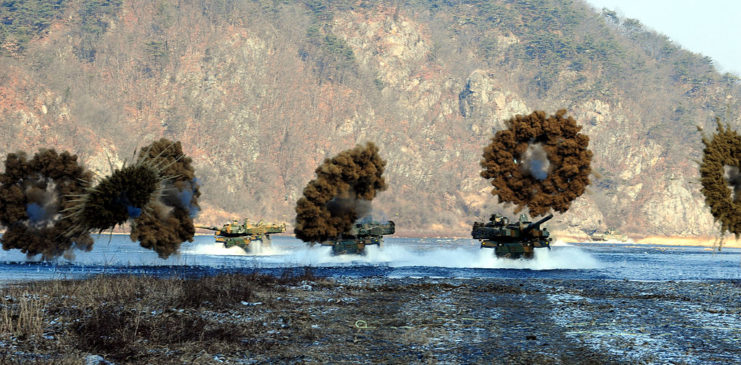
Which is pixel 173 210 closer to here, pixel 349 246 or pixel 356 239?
pixel 349 246

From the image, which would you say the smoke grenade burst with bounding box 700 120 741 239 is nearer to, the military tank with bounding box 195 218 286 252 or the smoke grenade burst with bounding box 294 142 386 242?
the smoke grenade burst with bounding box 294 142 386 242

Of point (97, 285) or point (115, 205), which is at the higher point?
point (115, 205)

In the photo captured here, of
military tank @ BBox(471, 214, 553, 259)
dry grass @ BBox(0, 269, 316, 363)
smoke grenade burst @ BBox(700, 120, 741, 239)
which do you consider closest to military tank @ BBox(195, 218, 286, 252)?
military tank @ BBox(471, 214, 553, 259)

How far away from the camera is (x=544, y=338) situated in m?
24.5

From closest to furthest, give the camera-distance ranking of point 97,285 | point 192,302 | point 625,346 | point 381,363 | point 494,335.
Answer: point 381,363
point 625,346
point 494,335
point 192,302
point 97,285

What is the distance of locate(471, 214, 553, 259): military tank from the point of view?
76062 mm

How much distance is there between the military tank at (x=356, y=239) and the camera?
84.0 meters

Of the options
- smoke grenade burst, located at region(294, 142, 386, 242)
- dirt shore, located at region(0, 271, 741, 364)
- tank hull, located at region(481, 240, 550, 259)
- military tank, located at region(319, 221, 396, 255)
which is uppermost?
smoke grenade burst, located at region(294, 142, 386, 242)

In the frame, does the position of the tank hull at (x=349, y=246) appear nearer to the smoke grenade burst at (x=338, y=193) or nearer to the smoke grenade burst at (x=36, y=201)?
the smoke grenade burst at (x=338, y=193)

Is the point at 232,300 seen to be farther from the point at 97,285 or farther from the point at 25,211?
the point at 25,211

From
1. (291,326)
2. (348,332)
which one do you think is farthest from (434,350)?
(291,326)

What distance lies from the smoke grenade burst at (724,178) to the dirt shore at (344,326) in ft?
16.3

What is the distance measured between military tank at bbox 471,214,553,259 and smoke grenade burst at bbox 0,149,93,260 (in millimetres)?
38397

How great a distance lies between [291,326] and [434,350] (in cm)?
595
